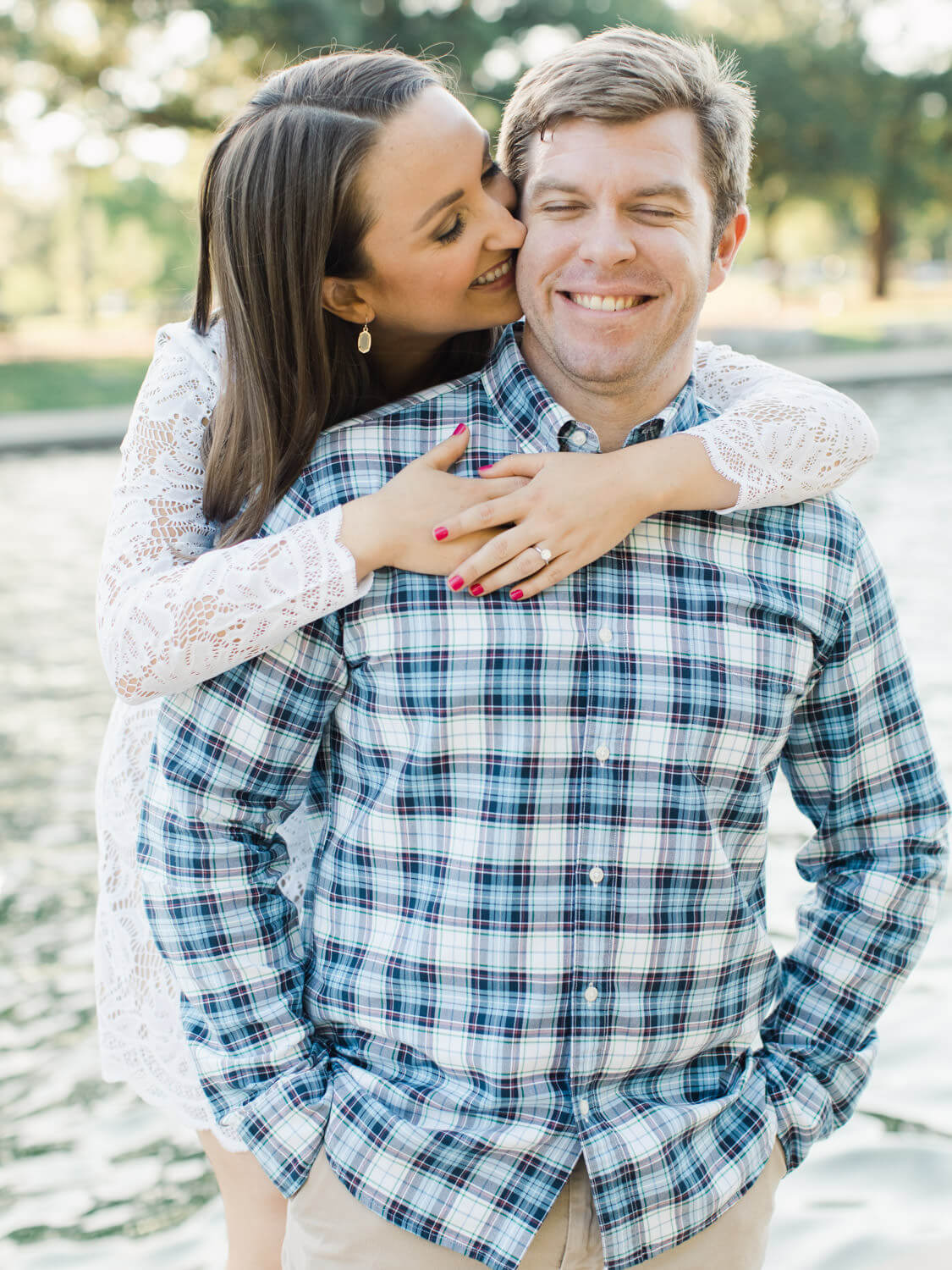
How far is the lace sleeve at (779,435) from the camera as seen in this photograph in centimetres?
181

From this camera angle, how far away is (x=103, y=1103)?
3.59 meters

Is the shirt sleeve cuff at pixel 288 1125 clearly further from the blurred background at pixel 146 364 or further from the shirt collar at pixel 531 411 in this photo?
the blurred background at pixel 146 364

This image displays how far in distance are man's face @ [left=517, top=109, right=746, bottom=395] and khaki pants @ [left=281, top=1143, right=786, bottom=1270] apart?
1.08m

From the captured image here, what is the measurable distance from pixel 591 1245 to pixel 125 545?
44.3 inches

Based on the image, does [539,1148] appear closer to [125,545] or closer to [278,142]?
[125,545]

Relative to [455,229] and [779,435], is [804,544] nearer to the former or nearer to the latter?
[779,435]

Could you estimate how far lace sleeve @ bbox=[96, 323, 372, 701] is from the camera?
66.6 inches

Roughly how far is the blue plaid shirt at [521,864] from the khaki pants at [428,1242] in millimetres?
28

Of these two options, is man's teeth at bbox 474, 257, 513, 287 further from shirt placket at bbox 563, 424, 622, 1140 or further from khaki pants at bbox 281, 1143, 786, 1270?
khaki pants at bbox 281, 1143, 786, 1270

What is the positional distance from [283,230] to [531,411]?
0.48 meters

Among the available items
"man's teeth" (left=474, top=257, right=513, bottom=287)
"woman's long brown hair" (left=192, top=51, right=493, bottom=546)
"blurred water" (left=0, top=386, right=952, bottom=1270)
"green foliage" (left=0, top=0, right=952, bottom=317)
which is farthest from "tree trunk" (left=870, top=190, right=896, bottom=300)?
"woman's long brown hair" (left=192, top=51, right=493, bottom=546)

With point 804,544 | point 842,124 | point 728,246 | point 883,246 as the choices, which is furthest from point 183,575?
point 883,246

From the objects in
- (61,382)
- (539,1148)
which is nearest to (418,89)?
Result: (539,1148)

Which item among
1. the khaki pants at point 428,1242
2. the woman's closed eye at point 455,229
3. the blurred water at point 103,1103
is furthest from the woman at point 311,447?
the blurred water at point 103,1103
